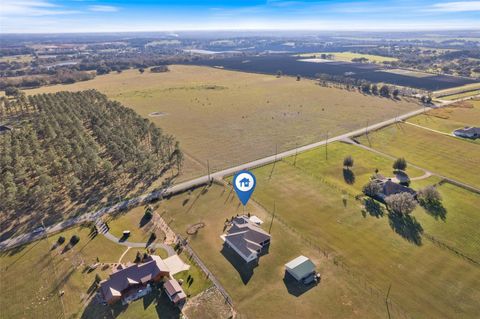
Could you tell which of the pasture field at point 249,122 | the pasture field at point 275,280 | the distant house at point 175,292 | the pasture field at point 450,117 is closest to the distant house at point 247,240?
the pasture field at point 275,280

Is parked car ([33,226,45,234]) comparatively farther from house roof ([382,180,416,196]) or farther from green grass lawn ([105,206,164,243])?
house roof ([382,180,416,196])

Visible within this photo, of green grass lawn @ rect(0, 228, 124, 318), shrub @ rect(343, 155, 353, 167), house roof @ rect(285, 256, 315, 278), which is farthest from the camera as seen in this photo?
→ shrub @ rect(343, 155, 353, 167)

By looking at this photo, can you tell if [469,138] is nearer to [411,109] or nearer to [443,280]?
[411,109]

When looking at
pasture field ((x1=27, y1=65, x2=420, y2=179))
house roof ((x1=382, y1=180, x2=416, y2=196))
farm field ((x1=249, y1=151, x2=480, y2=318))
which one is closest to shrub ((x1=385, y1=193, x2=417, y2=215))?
farm field ((x1=249, y1=151, x2=480, y2=318))

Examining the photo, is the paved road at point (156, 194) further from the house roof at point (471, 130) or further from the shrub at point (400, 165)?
the house roof at point (471, 130)

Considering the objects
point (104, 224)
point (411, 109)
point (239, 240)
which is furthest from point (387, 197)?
point (411, 109)

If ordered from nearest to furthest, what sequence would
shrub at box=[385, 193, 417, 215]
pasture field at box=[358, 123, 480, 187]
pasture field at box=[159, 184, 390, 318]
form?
pasture field at box=[159, 184, 390, 318]
shrub at box=[385, 193, 417, 215]
pasture field at box=[358, 123, 480, 187]
